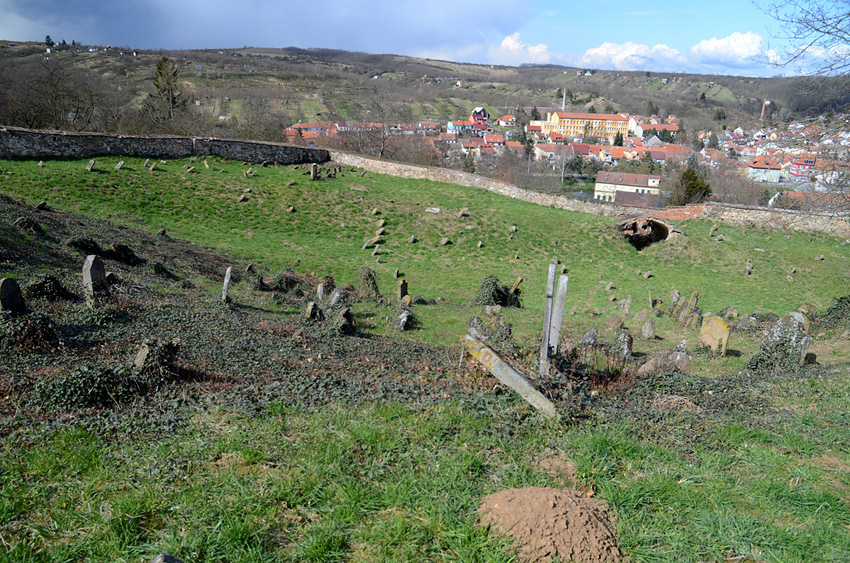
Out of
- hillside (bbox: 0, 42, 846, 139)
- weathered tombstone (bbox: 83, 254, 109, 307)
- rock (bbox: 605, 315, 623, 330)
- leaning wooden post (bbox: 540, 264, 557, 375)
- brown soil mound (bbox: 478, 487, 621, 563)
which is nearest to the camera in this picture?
brown soil mound (bbox: 478, 487, 621, 563)

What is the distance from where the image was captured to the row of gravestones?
7242 millimetres

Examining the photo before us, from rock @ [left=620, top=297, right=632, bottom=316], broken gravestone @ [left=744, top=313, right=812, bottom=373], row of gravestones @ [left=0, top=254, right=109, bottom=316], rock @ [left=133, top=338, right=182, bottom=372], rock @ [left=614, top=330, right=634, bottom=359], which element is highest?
row of gravestones @ [left=0, top=254, right=109, bottom=316]

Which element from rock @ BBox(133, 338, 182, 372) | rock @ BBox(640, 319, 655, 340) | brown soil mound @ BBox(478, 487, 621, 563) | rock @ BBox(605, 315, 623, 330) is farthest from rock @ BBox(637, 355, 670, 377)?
rock @ BBox(133, 338, 182, 372)

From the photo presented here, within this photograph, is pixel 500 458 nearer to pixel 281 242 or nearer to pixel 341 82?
pixel 281 242

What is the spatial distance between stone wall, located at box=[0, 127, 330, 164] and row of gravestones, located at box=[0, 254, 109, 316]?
1577 cm

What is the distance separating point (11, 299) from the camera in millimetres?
7359

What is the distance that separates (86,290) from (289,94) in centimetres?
11379

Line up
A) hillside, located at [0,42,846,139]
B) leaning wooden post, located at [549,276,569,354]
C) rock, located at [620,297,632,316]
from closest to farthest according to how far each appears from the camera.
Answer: leaning wooden post, located at [549,276,569,354], rock, located at [620,297,632,316], hillside, located at [0,42,846,139]

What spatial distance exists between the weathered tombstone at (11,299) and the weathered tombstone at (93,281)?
147 cm

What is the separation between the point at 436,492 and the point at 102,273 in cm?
859

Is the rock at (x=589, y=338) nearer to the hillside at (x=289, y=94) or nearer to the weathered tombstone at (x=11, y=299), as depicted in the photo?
the hillside at (x=289, y=94)

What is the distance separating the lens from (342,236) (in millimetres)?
19969

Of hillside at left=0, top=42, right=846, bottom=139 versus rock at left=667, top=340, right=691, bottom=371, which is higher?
hillside at left=0, top=42, right=846, bottom=139

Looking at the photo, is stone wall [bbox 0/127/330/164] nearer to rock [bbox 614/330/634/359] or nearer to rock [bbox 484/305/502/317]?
rock [bbox 484/305/502/317]
